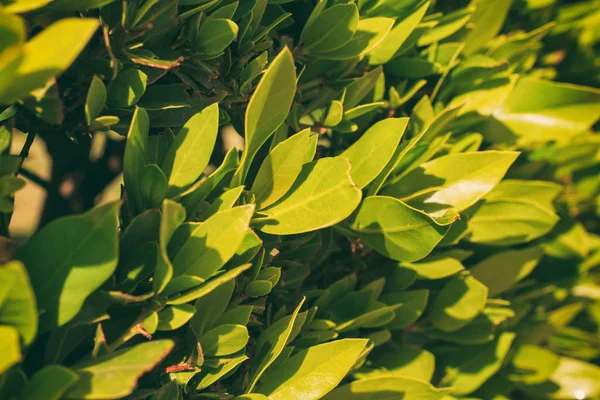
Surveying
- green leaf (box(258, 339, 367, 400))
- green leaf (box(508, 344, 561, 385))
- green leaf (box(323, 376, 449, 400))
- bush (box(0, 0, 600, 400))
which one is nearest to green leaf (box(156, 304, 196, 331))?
bush (box(0, 0, 600, 400))

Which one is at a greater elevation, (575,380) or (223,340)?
(223,340)

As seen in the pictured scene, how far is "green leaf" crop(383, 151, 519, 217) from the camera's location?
3.04 feet

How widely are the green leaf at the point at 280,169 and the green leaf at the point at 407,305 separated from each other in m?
0.37

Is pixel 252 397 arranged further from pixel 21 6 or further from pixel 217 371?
pixel 21 6

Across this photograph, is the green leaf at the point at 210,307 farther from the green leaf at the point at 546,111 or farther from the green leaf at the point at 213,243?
the green leaf at the point at 546,111

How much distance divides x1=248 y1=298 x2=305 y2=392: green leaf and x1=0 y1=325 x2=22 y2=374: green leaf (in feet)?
1.13

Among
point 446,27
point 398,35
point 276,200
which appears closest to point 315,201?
point 276,200

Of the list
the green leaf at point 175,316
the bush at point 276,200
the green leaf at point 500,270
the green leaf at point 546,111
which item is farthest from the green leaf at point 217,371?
the green leaf at point 546,111

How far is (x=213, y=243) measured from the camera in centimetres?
69

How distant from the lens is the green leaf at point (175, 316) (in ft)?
2.25

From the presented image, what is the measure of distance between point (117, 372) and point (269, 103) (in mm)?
372

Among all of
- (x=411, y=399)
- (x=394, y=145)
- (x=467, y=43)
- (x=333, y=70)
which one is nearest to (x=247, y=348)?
(x=411, y=399)

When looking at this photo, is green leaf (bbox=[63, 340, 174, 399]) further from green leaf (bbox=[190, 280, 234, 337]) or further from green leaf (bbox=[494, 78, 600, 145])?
green leaf (bbox=[494, 78, 600, 145])

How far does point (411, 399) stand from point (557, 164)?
0.82 meters
